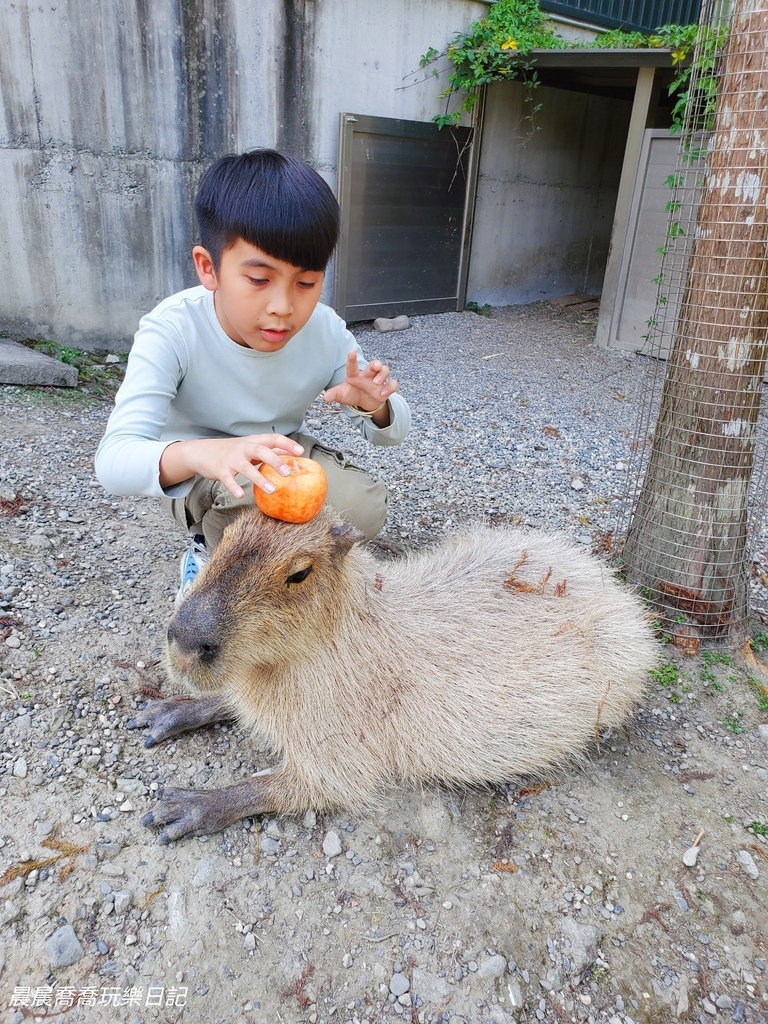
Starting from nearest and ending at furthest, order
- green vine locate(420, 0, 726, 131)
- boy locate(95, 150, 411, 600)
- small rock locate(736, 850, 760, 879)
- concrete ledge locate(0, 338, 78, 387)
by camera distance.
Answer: boy locate(95, 150, 411, 600) < small rock locate(736, 850, 760, 879) < concrete ledge locate(0, 338, 78, 387) < green vine locate(420, 0, 726, 131)

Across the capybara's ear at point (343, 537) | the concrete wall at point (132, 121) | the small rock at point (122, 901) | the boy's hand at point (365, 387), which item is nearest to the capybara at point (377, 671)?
the capybara's ear at point (343, 537)

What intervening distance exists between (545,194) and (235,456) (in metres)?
7.33

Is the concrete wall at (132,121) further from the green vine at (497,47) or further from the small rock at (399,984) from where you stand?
the small rock at (399,984)

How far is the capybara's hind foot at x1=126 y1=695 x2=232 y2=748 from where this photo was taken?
1.96 metres

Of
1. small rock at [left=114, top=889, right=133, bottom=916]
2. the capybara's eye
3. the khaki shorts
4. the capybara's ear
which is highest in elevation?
the capybara's ear

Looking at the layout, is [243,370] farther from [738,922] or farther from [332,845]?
[738,922]

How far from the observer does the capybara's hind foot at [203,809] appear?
5.56 feet

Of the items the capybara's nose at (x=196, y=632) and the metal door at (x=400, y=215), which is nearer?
the capybara's nose at (x=196, y=632)

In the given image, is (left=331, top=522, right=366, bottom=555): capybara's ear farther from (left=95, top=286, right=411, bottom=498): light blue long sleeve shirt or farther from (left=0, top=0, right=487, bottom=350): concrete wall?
(left=0, top=0, right=487, bottom=350): concrete wall

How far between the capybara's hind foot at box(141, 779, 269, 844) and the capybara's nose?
1.43 ft

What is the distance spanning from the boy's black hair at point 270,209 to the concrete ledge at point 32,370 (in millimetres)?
2830

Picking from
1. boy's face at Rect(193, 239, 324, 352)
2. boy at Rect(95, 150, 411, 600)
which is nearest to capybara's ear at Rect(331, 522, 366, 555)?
boy at Rect(95, 150, 411, 600)

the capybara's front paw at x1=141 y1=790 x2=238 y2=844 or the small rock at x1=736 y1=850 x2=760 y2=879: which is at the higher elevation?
the capybara's front paw at x1=141 y1=790 x2=238 y2=844

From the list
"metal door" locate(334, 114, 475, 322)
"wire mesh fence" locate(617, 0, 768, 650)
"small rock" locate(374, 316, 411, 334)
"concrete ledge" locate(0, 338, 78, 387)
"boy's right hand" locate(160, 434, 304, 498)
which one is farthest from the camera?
"small rock" locate(374, 316, 411, 334)
